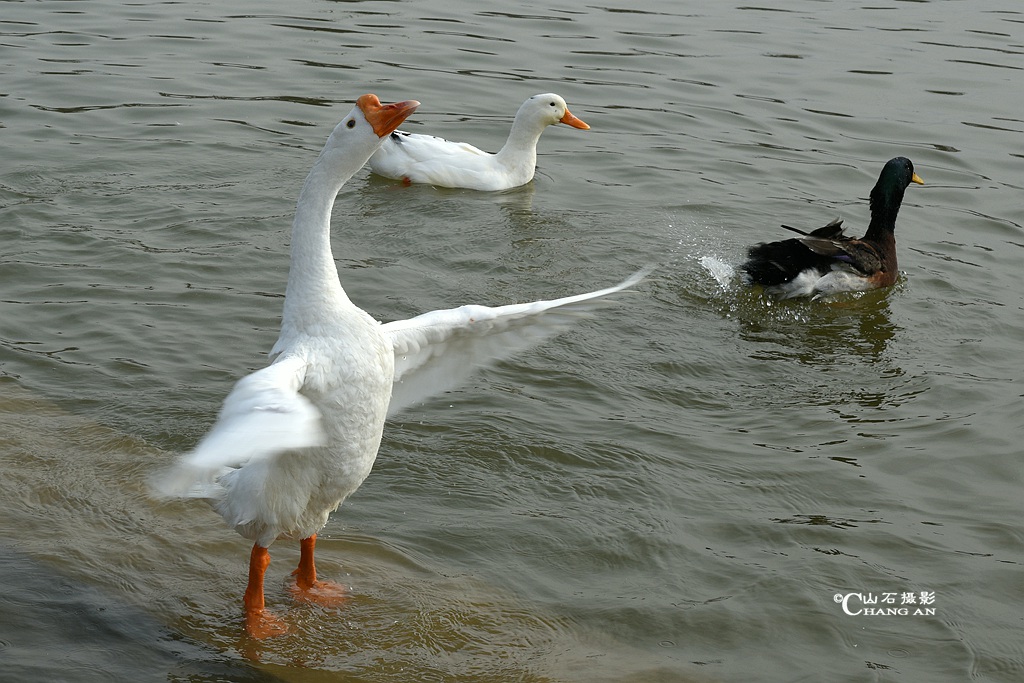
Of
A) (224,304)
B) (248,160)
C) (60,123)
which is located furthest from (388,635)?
(60,123)

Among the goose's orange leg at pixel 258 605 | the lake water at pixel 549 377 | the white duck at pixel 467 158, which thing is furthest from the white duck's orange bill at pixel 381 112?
the white duck at pixel 467 158

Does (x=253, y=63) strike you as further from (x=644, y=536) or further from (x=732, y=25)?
(x=644, y=536)

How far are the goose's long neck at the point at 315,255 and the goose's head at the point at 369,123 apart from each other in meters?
0.10

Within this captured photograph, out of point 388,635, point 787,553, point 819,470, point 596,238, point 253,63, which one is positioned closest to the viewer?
point 388,635

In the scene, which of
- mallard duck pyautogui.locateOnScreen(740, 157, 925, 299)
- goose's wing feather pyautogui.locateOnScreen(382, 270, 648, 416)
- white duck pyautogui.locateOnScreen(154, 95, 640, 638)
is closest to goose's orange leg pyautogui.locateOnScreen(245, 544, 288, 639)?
white duck pyautogui.locateOnScreen(154, 95, 640, 638)

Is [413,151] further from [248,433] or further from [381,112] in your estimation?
[248,433]

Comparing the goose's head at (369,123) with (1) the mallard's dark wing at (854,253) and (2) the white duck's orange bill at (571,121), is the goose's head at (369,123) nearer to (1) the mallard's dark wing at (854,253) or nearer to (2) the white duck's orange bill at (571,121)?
(1) the mallard's dark wing at (854,253)

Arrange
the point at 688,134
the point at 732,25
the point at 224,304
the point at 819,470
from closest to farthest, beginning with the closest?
the point at 819,470 → the point at 224,304 → the point at 688,134 → the point at 732,25

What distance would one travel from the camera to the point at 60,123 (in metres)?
11.1

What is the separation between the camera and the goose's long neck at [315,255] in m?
4.59

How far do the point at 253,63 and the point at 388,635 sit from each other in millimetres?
9763

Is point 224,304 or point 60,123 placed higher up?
point 60,123

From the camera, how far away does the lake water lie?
16.8 ft

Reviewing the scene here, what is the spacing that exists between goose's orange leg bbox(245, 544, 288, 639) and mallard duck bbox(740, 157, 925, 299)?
485 centimetres
